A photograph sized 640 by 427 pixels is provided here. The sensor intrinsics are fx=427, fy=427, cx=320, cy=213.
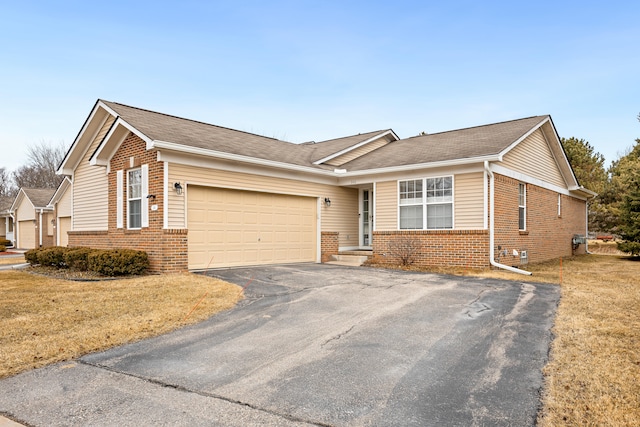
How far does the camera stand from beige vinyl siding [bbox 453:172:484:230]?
1246 centimetres

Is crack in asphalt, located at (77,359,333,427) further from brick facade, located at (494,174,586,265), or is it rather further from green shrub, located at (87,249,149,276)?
brick facade, located at (494,174,586,265)

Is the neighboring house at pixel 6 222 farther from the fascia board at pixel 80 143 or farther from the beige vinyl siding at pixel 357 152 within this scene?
the beige vinyl siding at pixel 357 152

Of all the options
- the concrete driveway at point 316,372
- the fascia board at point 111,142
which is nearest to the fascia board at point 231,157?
the fascia board at point 111,142

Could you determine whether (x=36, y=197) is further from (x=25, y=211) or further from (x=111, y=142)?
(x=111, y=142)

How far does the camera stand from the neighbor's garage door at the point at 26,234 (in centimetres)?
3083

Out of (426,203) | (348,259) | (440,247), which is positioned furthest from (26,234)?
(440,247)

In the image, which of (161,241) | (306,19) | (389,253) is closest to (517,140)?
(389,253)

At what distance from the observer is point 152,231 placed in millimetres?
11320

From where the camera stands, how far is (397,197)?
46.5 ft

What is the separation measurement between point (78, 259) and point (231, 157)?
214 inches

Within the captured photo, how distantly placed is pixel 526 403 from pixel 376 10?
1518 centimetres

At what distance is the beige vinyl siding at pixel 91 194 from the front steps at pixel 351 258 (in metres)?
7.63

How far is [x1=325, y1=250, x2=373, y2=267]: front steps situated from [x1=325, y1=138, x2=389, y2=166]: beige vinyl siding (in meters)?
3.64

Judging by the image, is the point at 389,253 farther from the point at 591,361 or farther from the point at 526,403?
the point at 526,403
